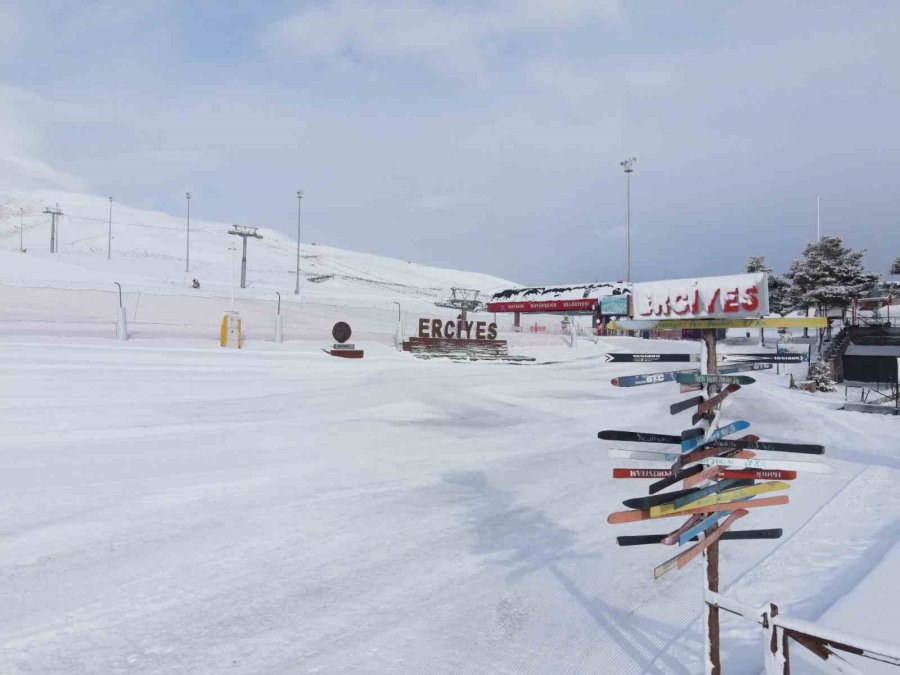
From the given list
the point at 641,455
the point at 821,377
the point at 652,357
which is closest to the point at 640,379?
the point at 652,357

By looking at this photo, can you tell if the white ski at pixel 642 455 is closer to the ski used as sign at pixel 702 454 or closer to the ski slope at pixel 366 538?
the ski used as sign at pixel 702 454

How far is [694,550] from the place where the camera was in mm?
3432

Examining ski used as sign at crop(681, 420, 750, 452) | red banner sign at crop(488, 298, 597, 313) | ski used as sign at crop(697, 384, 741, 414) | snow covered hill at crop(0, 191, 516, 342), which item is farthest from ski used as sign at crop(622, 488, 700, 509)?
red banner sign at crop(488, 298, 597, 313)

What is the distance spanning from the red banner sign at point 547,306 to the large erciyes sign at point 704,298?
41.9 meters

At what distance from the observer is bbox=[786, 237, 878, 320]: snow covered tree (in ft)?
127

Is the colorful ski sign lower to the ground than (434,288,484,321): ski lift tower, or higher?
lower

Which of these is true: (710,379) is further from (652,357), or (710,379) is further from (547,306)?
(547,306)

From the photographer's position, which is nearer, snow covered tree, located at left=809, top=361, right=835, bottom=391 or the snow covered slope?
the snow covered slope

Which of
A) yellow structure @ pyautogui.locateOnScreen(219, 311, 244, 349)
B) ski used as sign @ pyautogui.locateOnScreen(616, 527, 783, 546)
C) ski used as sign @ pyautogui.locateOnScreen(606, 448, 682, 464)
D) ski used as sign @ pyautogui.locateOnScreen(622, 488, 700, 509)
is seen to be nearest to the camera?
ski used as sign @ pyautogui.locateOnScreen(622, 488, 700, 509)

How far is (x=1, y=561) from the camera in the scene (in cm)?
515

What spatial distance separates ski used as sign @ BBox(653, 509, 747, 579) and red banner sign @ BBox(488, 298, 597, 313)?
139 feet

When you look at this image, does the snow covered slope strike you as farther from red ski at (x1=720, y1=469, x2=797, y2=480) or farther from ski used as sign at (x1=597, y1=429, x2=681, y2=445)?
ski used as sign at (x1=597, y1=429, x2=681, y2=445)

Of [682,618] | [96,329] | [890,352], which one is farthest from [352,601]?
[890,352]

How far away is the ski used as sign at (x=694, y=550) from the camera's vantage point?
3.33 meters
